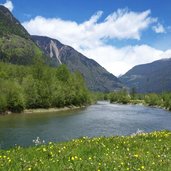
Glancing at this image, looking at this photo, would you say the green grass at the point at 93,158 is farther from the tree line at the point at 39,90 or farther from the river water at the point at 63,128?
the tree line at the point at 39,90

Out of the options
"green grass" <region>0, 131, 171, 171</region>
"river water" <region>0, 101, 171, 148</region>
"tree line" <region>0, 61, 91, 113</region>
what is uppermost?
"tree line" <region>0, 61, 91, 113</region>

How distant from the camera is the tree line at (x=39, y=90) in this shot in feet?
388

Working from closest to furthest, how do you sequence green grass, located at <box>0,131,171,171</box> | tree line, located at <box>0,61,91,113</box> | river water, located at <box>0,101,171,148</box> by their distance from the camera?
green grass, located at <box>0,131,171,171</box> < river water, located at <box>0,101,171,148</box> < tree line, located at <box>0,61,91,113</box>

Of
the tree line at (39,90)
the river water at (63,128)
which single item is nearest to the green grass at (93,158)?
the river water at (63,128)

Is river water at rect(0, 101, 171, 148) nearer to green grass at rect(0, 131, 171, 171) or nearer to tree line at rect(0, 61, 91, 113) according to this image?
green grass at rect(0, 131, 171, 171)

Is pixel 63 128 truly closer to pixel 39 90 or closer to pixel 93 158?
pixel 93 158

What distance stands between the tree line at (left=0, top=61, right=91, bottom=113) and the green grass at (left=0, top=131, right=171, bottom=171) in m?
96.6

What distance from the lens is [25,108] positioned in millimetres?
124750

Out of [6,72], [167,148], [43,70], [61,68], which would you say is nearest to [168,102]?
[61,68]

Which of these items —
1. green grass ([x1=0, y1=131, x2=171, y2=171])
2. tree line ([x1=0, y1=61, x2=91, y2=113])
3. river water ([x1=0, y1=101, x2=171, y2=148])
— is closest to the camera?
green grass ([x1=0, y1=131, x2=171, y2=171])

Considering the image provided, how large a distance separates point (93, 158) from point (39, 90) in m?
127

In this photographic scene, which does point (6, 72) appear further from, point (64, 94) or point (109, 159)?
point (109, 159)

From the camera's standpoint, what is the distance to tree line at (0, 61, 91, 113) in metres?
118

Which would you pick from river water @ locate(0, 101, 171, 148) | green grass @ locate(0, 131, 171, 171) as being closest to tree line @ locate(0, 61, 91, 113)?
river water @ locate(0, 101, 171, 148)
